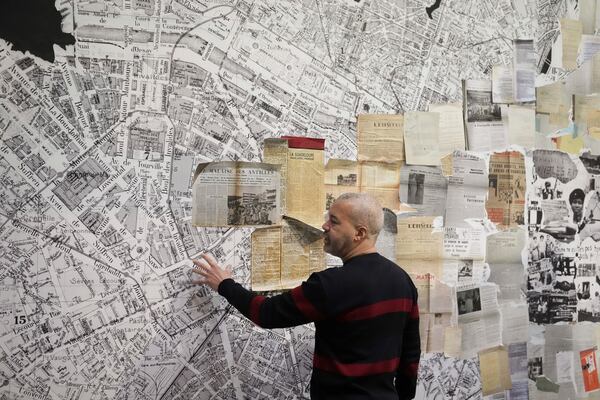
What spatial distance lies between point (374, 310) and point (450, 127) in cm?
84

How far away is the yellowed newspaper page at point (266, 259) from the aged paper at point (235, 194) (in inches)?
1.6

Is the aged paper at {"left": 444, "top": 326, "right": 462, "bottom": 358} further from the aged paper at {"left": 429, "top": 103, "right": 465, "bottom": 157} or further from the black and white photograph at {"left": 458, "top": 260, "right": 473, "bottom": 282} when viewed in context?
the aged paper at {"left": 429, "top": 103, "right": 465, "bottom": 157}

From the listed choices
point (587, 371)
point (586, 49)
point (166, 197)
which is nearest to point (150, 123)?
point (166, 197)

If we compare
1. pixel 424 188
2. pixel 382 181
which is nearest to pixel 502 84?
Answer: pixel 424 188

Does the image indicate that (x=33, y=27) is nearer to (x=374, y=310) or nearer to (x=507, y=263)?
(x=374, y=310)

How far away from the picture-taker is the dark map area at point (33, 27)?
144cm

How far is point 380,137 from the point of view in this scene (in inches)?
68.9

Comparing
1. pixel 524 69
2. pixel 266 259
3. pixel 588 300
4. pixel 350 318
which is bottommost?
pixel 588 300

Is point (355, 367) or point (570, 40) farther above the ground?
point (570, 40)

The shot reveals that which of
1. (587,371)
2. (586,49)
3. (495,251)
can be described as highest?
(586,49)

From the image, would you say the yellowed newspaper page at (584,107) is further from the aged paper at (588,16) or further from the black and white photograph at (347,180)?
the black and white photograph at (347,180)

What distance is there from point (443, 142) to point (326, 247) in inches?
27.4

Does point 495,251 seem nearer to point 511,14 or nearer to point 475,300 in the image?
point 475,300

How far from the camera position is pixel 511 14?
188cm
